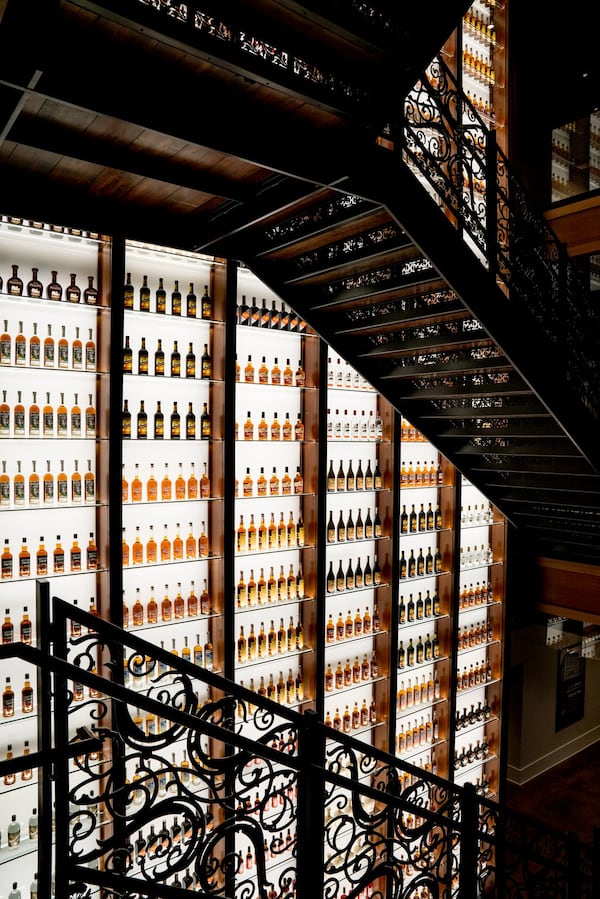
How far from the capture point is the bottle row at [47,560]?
329 centimetres

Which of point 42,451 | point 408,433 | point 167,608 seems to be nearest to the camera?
point 42,451

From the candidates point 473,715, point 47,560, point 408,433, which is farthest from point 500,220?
point 473,715

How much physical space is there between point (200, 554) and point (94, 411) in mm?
1122

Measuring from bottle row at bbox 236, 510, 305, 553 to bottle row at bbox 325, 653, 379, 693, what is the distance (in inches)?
42.9

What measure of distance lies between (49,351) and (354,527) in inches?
101

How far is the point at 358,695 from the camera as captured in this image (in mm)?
4898

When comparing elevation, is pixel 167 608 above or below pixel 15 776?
above

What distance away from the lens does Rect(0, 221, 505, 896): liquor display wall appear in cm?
344

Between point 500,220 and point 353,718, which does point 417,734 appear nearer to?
point 353,718

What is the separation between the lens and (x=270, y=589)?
4387 millimetres

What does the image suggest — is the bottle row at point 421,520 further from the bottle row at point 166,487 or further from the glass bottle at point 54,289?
the glass bottle at point 54,289

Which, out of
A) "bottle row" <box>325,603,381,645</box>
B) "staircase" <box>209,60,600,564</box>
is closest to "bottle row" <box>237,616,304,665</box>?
"bottle row" <box>325,603,381,645</box>

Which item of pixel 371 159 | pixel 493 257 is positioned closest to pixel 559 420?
pixel 493 257

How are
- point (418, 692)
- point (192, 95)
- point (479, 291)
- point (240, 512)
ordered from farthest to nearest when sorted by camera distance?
point (418, 692) → point (240, 512) → point (479, 291) → point (192, 95)
